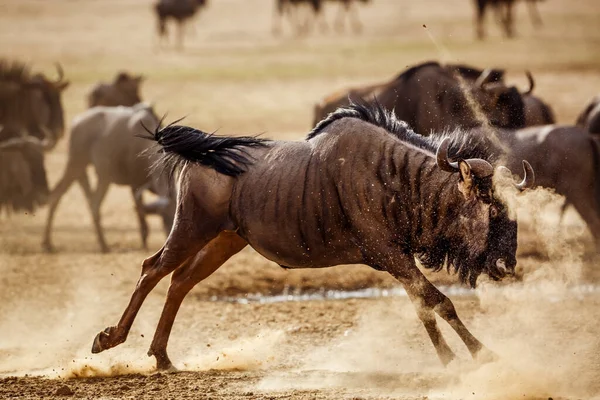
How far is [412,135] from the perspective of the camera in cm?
673

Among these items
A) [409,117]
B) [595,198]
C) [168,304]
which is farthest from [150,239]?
[168,304]

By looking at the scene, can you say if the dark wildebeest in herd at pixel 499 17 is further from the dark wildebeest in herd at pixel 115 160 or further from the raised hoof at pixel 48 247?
the raised hoof at pixel 48 247

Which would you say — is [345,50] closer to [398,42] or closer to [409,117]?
[398,42]

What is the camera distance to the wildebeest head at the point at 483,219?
6145mm

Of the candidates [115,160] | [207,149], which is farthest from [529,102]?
[207,149]

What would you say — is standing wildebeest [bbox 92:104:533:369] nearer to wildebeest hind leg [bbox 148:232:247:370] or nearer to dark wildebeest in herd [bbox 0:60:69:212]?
wildebeest hind leg [bbox 148:232:247:370]

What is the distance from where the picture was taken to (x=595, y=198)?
10562 millimetres

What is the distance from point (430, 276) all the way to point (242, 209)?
355 centimetres

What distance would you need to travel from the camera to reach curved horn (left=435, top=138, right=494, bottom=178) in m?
6.16

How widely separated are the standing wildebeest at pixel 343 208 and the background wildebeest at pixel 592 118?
21.4 feet

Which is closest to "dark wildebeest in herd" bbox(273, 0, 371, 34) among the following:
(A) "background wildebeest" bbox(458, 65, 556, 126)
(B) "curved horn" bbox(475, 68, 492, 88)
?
(A) "background wildebeest" bbox(458, 65, 556, 126)

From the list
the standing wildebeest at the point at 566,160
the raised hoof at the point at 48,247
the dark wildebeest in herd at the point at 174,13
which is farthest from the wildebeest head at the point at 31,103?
the dark wildebeest in herd at the point at 174,13

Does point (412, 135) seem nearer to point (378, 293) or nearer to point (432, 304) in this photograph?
point (432, 304)

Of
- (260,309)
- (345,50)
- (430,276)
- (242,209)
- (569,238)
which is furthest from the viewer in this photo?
(345,50)
